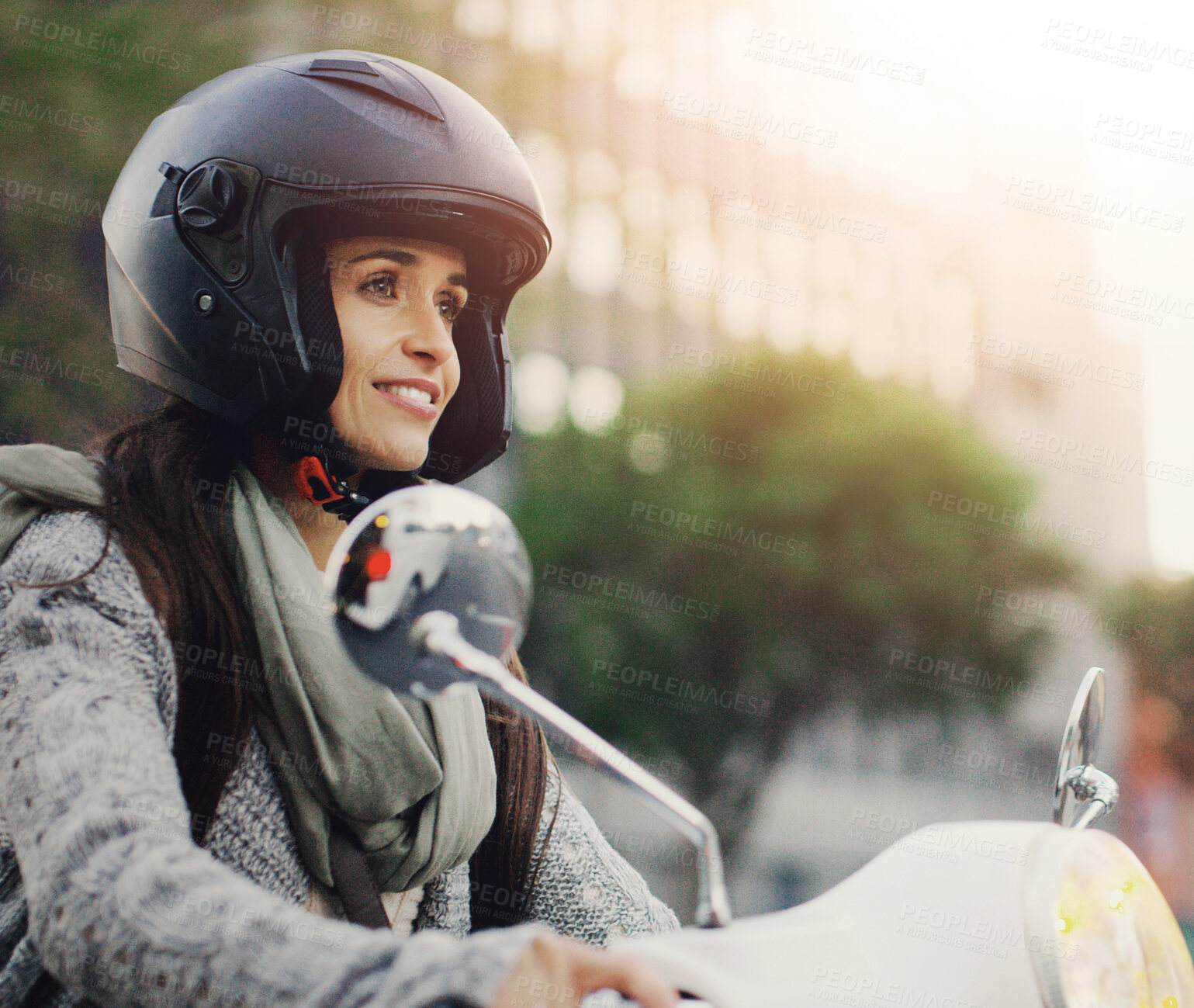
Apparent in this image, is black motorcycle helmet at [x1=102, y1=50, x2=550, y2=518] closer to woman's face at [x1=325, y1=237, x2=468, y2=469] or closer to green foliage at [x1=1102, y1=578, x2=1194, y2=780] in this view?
woman's face at [x1=325, y1=237, x2=468, y2=469]

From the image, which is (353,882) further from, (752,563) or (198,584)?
(752,563)

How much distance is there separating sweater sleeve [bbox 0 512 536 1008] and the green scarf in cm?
18

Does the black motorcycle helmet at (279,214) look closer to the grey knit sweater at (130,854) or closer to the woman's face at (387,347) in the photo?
the woman's face at (387,347)

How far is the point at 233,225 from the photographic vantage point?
172cm

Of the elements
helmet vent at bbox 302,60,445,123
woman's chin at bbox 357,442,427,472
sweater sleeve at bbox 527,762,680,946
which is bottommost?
sweater sleeve at bbox 527,762,680,946

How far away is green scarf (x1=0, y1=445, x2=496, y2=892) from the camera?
1.45 meters

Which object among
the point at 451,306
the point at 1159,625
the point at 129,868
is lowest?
the point at 1159,625

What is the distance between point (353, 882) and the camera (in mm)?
1483

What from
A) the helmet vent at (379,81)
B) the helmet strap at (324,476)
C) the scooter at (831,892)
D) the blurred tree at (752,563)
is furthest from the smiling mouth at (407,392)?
the blurred tree at (752,563)

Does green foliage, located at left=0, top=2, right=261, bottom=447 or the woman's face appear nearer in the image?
the woman's face

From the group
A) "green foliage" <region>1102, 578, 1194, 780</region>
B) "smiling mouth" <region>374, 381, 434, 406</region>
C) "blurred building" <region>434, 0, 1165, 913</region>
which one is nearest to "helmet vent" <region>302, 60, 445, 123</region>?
"smiling mouth" <region>374, 381, 434, 406</region>

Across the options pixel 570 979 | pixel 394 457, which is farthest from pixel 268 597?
pixel 570 979

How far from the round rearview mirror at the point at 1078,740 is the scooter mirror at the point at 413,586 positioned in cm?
69

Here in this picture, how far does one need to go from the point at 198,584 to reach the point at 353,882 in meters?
0.49
